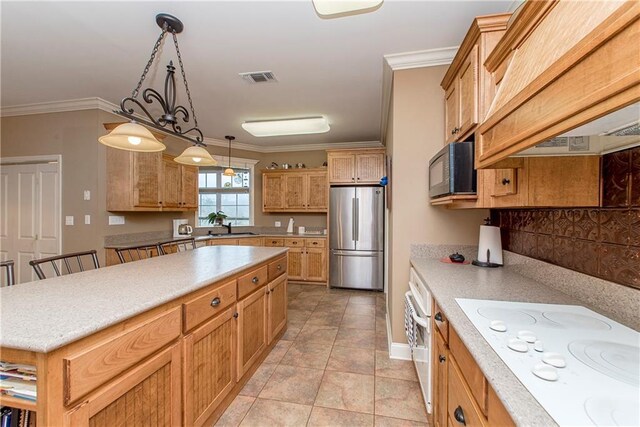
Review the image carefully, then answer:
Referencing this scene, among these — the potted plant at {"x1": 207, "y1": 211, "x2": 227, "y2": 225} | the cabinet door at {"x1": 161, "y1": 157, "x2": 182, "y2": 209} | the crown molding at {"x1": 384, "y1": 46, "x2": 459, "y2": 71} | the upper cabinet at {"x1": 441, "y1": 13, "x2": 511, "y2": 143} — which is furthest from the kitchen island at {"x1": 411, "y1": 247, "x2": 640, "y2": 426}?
the potted plant at {"x1": 207, "y1": 211, "x2": 227, "y2": 225}

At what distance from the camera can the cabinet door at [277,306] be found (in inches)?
99.4

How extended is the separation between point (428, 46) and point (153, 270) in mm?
2679

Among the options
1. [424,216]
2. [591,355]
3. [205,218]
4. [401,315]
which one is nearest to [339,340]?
[401,315]

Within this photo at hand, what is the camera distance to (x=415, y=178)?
2477 mm

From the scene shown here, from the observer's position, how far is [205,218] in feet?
18.1

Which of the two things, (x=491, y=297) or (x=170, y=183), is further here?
(x=170, y=183)

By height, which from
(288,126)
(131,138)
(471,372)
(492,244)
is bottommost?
(471,372)

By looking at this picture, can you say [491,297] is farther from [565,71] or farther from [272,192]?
[272,192]

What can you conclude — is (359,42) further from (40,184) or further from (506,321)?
(40,184)

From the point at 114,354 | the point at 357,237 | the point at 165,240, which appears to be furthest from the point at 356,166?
the point at 114,354

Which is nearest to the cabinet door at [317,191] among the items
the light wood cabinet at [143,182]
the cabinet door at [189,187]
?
the cabinet door at [189,187]

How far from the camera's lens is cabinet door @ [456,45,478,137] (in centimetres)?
163

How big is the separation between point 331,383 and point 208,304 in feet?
3.87

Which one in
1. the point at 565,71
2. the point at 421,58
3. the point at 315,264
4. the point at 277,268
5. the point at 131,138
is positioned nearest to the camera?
the point at 565,71
